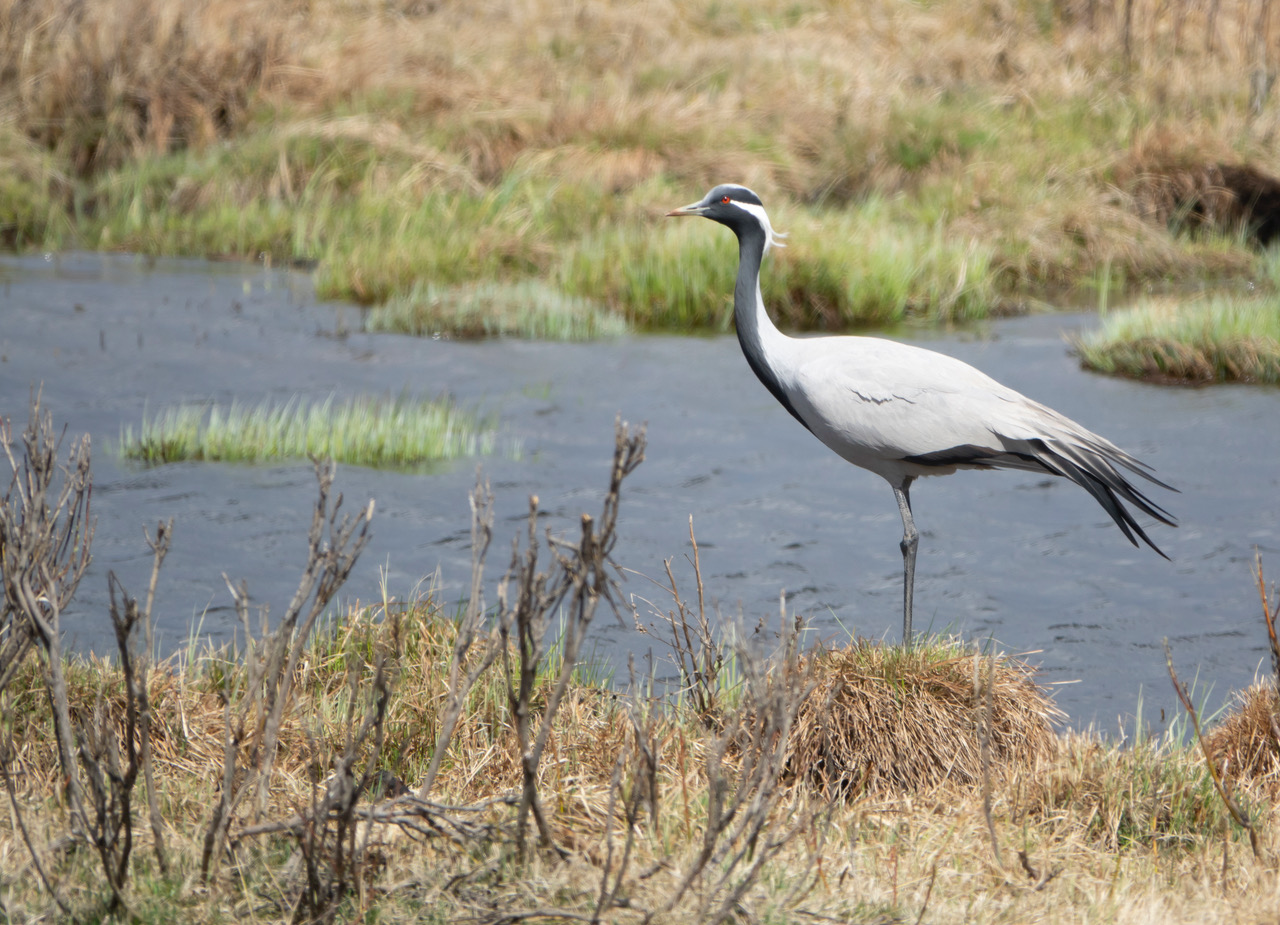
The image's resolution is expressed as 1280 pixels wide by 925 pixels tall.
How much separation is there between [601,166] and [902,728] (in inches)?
388

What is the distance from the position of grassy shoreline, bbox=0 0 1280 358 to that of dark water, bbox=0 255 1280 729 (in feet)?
2.26

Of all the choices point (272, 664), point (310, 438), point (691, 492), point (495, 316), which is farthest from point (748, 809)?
point (495, 316)

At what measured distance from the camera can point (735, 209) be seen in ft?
16.4

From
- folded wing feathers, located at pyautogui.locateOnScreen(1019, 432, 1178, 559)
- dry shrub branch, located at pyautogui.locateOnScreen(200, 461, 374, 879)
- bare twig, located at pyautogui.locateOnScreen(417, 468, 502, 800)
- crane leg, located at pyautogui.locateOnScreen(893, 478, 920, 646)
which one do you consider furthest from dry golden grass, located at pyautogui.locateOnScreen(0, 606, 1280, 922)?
folded wing feathers, located at pyautogui.locateOnScreen(1019, 432, 1178, 559)

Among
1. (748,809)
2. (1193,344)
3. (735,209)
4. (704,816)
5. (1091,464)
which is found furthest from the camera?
(1193,344)

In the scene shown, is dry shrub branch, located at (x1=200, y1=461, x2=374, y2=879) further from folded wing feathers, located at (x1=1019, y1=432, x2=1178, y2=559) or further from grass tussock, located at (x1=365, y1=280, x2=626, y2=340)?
grass tussock, located at (x1=365, y1=280, x2=626, y2=340)

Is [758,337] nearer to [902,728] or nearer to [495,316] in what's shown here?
[902,728]

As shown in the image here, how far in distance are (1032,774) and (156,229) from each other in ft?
34.5

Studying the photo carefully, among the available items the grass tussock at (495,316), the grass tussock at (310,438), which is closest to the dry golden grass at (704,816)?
the grass tussock at (310,438)

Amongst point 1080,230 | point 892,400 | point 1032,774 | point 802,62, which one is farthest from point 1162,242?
point 1032,774

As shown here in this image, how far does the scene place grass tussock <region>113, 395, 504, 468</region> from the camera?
7.32 metres

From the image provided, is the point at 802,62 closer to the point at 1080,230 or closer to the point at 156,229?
the point at 1080,230

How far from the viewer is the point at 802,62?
17.0 metres

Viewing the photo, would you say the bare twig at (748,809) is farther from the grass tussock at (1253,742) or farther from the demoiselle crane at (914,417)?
the grass tussock at (1253,742)
